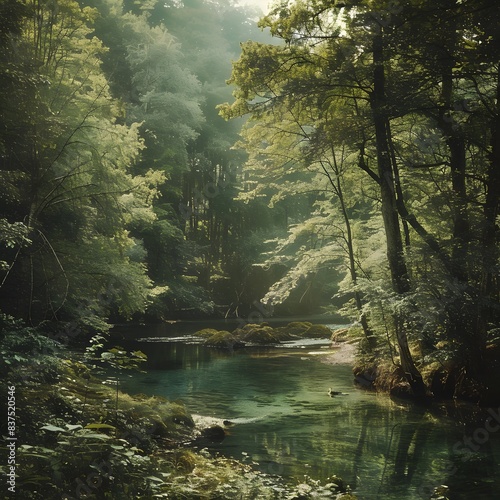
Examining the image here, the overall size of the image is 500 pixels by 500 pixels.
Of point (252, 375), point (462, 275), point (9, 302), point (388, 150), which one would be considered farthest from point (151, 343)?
point (462, 275)

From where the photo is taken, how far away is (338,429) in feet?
34.9

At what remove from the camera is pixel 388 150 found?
1393 centimetres

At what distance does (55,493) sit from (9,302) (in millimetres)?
9197

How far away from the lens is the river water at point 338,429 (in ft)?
25.7

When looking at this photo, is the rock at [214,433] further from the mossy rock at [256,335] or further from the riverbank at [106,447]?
the mossy rock at [256,335]

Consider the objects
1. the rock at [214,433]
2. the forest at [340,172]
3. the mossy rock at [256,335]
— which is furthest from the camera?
the mossy rock at [256,335]

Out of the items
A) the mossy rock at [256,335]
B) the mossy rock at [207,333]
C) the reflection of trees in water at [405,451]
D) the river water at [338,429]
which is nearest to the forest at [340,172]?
the river water at [338,429]

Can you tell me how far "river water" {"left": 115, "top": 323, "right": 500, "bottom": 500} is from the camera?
7848 mm

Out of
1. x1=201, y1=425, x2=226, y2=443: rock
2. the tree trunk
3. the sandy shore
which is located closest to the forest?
the tree trunk

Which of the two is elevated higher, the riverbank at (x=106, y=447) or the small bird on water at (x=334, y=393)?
the riverbank at (x=106, y=447)

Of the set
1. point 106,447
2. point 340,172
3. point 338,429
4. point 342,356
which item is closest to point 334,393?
point 338,429

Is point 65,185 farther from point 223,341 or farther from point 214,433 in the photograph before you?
point 223,341

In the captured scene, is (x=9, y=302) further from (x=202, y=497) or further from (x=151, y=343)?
(x=151, y=343)

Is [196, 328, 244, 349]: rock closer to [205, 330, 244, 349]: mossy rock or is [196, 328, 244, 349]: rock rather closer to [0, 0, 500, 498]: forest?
[205, 330, 244, 349]: mossy rock
